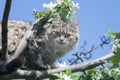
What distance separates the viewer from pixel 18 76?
14.3ft

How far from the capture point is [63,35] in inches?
235

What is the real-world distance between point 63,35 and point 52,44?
0.97 feet

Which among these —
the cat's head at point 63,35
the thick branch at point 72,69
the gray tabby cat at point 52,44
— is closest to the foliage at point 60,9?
the gray tabby cat at point 52,44

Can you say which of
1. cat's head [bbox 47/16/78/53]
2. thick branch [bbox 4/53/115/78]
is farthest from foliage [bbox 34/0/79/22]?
thick branch [bbox 4/53/115/78]

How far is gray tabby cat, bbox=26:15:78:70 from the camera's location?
5281 millimetres

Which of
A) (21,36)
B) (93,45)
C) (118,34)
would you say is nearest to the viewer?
(118,34)

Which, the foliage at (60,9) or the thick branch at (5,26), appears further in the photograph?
the foliage at (60,9)

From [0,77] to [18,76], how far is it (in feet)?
0.75

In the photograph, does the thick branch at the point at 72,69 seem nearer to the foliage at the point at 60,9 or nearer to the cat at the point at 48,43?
the cat at the point at 48,43

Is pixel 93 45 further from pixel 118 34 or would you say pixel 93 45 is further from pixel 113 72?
pixel 118 34

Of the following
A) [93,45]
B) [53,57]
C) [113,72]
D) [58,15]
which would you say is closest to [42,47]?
[53,57]

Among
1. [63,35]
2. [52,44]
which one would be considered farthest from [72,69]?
[63,35]

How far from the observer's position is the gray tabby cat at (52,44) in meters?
5.28

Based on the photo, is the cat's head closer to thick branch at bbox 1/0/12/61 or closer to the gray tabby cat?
the gray tabby cat
